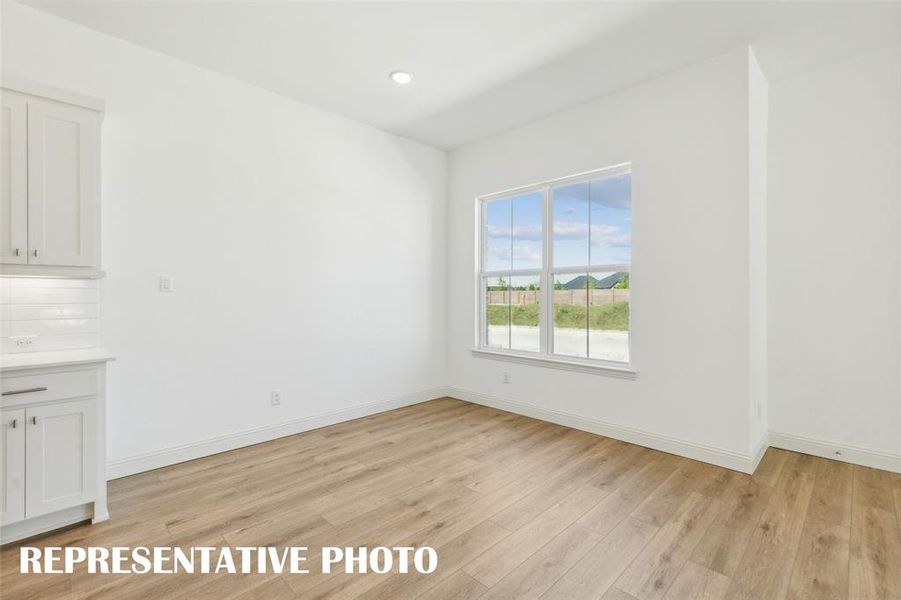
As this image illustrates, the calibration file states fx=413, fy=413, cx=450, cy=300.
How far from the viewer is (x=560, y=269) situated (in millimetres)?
4070

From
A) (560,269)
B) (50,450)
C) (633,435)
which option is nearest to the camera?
(50,450)

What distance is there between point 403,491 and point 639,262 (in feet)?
8.42

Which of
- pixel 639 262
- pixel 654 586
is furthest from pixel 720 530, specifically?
pixel 639 262

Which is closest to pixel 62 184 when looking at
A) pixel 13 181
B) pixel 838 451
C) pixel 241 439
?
pixel 13 181

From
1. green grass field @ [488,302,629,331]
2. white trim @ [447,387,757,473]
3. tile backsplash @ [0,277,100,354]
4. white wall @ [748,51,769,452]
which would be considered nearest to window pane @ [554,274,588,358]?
green grass field @ [488,302,629,331]

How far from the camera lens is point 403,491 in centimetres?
264

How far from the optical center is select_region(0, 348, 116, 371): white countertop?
2.05m

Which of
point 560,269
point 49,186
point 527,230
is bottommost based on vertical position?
point 560,269

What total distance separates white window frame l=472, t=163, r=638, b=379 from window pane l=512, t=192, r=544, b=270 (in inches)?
2.4

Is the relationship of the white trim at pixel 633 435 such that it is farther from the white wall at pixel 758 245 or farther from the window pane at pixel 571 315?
the window pane at pixel 571 315

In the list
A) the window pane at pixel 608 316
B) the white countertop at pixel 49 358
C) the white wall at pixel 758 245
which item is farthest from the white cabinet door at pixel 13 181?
the white wall at pixel 758 245

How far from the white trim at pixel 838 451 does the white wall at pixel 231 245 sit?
11.2ft

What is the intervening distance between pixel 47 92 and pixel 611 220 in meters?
3.97

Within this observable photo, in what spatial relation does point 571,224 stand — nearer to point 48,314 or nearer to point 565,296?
point 565,296
